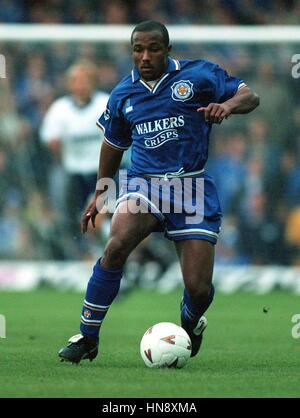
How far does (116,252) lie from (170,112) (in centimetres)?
100

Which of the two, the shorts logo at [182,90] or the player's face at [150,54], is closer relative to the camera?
the player's face at [150,54]

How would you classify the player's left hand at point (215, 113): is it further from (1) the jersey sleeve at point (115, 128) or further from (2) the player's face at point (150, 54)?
(1) the jersey sleeve at point (115, 128)

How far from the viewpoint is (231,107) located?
6.87 meters

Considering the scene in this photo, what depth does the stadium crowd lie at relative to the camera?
1382 centimetres

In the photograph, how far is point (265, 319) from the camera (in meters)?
10.4

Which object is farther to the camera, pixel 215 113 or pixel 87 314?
pixel 87 314

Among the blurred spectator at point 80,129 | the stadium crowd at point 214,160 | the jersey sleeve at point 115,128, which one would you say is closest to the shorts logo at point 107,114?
the jersey sleeve at point 115,128

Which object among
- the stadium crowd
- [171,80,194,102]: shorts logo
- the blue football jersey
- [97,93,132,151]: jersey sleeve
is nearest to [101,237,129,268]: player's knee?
the blue football jersey

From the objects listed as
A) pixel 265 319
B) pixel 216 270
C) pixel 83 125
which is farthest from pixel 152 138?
pixel 216 270

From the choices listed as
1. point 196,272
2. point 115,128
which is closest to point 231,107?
point 115,128

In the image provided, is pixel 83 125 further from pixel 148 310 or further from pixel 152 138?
pixel 152 138

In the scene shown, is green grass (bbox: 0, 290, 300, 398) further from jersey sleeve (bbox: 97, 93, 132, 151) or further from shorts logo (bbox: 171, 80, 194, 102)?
shorts logo (bbox: 171, 80, 194, 102)

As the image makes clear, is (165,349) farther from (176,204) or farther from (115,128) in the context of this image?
(115,128)

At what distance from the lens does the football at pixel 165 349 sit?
676cm
